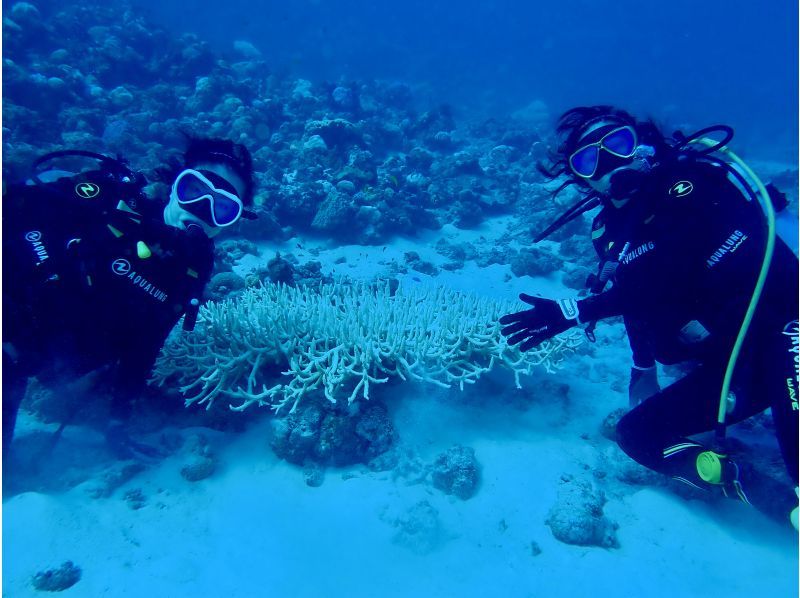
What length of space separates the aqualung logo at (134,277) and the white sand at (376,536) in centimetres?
159

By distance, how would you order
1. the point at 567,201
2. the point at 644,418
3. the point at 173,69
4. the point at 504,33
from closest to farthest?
the point at 644,418 → the point at 567,201 → the point at 173,69 → the point at 504,33

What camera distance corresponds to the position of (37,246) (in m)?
3.07

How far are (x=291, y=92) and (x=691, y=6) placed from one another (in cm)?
8408

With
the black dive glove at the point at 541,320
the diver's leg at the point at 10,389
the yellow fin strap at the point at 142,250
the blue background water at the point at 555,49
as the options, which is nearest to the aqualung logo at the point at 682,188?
the black dive glove at the point at 541,320

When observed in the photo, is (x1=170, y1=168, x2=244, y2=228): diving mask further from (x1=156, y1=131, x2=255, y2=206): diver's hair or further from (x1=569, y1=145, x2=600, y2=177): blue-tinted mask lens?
(x1=569, y1=145, x2=600, y2=177): blue-tinted mask lens

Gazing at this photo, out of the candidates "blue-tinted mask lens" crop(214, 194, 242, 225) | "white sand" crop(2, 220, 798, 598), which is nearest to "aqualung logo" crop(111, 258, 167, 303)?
"blue-tinted mask lens" crop(214, 194, 242, 225)

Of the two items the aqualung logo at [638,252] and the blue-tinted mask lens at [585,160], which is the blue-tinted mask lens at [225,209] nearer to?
the blue-tinted mask lens at [585,160]

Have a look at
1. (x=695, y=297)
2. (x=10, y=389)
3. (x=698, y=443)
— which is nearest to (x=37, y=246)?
(x=10, y=389)

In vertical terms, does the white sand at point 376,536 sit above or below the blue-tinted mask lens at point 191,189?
below

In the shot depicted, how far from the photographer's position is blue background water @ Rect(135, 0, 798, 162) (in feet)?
109

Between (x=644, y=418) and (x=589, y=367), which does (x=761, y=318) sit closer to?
(x=644, y=418)

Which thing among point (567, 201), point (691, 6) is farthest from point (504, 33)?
point (567, 201)

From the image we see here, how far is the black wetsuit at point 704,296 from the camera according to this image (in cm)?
295

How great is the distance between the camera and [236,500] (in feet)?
11.3
